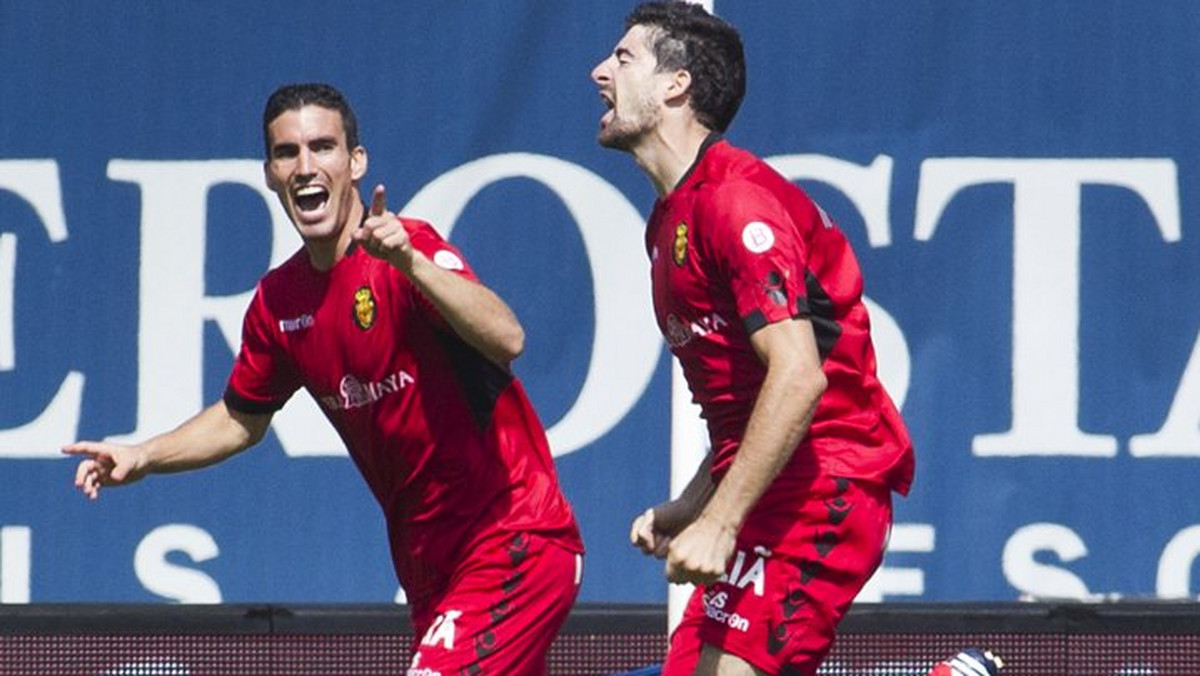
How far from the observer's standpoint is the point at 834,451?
4.98 m

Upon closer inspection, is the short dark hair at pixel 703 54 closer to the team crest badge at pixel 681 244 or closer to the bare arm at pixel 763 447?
the team crest badge at pixel 681 244

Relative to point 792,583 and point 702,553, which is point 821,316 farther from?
point 702,553

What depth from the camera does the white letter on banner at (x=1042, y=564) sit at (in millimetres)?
7578

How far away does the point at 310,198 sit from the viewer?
546 cm

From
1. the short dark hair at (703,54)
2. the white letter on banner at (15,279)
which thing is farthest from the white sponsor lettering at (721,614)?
the white letter on banner at (15,279)

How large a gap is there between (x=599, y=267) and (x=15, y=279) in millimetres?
1780

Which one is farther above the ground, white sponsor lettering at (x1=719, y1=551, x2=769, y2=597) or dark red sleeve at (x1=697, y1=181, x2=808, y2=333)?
dark red sleeve at (x1=697, y1=181, x2=808, y2=333)

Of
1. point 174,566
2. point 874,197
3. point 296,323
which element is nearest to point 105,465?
point 296,323

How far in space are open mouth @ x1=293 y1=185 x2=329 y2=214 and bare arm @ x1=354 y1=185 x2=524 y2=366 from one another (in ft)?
1.20

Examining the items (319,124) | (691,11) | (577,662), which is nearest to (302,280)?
(319,124)

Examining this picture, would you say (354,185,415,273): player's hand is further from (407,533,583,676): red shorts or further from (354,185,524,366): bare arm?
(407,533,583,676): red shorts

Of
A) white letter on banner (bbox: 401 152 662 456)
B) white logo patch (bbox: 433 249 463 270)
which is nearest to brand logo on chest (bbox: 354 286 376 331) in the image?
white logo patch (bbox: 433 249 463 270)

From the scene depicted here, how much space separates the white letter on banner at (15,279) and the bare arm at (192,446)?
74.9 inches

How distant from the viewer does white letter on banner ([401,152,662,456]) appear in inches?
304
